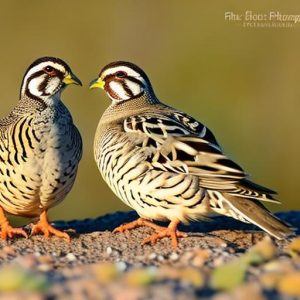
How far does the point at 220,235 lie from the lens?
10734 mm

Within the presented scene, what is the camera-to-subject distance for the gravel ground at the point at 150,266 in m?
6.86

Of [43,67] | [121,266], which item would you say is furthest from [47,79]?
[121,266]

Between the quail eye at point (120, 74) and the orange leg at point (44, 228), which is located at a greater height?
the quail eye at point (120, 74)

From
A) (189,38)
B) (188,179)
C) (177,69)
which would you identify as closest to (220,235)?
(188,179)

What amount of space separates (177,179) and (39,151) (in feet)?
4.66

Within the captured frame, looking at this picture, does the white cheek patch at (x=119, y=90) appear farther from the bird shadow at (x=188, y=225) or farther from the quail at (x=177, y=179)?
the bird shadow at (x=188, y=225)

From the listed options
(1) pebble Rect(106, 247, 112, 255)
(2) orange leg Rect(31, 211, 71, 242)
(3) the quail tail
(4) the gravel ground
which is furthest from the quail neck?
(3) the quail tail

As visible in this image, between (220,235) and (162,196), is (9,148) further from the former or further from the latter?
(220,235)

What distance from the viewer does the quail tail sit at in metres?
9.91

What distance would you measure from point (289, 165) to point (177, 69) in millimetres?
6161

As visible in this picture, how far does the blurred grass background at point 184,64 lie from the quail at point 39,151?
9.58 m

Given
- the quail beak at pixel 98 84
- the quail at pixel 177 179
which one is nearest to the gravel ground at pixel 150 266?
the quail at pixel 177 179

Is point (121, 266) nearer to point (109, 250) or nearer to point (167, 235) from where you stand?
point (109, 250)

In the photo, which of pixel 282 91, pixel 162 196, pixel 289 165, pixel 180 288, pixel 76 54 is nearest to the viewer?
pixel 180 288
